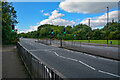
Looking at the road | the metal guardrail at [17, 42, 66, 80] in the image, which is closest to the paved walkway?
the metal guardrail at [17, 42, 66, 80]

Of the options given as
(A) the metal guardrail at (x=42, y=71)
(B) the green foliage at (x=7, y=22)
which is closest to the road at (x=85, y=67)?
(A) the metal guardrail at (x=42, y=71)

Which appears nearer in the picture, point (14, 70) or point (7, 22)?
point (14, 70)

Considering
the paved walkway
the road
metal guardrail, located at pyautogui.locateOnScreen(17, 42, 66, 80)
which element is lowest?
the road

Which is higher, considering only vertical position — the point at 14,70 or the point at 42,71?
the point at 42,71

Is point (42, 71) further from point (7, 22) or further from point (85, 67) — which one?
point (7, 22)

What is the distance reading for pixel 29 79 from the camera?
17.5 feet

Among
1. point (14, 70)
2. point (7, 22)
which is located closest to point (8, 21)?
point (7, 22)

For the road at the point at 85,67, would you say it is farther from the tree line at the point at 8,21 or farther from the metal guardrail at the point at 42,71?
the tree line at the point at 8,21

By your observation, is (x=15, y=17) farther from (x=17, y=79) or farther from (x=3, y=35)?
(x=17, y=79)

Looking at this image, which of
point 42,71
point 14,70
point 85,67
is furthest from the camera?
point 85,67

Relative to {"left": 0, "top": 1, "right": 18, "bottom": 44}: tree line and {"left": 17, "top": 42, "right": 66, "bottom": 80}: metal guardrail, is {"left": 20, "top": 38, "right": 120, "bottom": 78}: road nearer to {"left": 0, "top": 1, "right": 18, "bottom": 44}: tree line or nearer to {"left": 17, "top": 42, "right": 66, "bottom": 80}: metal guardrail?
{"left": 17, "top": 42, "right": 66, "bottom": 80}: metal guardrail

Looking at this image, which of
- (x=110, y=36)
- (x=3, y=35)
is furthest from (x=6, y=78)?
(x=110, y=36)

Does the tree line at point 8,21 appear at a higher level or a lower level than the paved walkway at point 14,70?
higher

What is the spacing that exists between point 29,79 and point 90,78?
2860 mm
